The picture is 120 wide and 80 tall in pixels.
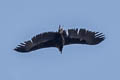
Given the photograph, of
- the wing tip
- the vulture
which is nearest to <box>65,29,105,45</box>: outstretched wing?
the vulture

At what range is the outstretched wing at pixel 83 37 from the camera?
1268 inches

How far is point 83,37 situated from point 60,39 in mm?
1407

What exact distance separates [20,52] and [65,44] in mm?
2686

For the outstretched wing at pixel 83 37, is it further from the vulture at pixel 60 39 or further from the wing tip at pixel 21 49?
the wing tip at pixel 21 49

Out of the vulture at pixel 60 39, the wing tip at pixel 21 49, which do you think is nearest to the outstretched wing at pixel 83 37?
the vulture at pixel 60 39

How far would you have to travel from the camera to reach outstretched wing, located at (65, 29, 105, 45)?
3222 cm

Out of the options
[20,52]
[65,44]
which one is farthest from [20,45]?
[65,44]

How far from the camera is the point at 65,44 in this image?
111 feet

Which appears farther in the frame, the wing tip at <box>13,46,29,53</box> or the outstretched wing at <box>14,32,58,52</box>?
the wing tip at <box>13,46,29,53</box>

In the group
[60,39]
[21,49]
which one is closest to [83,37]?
[60,39]

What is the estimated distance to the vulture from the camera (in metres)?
31.8

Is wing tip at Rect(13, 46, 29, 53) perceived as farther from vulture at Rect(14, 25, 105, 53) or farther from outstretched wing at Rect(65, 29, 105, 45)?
outstretched wing at Rect(65, 29, 105, 45)

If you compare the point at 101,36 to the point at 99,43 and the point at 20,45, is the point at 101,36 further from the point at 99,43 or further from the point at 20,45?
the point at 20,45

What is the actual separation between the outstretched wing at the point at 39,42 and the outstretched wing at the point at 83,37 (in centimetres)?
86
